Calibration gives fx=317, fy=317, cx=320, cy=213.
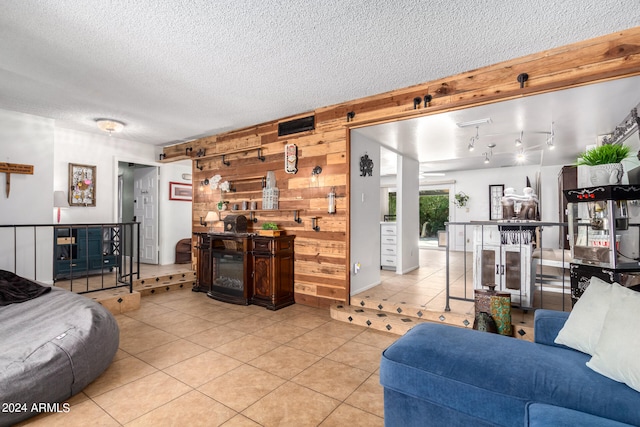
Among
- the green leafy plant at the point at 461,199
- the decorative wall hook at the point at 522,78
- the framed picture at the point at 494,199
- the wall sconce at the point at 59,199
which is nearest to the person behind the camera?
the decorative wall hook at the point at 522,78

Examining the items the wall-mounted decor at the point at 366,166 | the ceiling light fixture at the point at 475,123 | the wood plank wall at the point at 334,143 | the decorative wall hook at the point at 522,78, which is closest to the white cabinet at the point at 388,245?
the wall-mounted decor at the point at 366,166

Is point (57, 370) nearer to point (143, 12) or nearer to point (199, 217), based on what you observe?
point (143, 12)

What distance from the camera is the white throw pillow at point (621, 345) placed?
1.34 meters

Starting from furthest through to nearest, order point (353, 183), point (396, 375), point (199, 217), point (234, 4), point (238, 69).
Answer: point (199, 217) → point (353, 183) → point (238, 69) → point (234, 4) → point (396, 375)

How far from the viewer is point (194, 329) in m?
3.55

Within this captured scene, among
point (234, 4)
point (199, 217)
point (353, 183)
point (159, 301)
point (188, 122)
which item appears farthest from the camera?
point (199, 217)

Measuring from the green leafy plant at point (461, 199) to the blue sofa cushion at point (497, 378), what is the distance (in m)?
7.97

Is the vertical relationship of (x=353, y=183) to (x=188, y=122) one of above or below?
below

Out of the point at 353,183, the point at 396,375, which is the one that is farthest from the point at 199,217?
the point at 396,375

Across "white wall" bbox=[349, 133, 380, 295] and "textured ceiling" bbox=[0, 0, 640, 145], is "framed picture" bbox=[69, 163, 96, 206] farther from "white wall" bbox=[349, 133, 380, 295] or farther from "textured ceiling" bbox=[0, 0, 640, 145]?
"white wall" bbox=[349, 133, 380, 295]

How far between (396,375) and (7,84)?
5.00 metres

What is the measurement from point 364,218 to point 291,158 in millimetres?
1368

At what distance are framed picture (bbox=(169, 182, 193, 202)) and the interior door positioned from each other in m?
0.33

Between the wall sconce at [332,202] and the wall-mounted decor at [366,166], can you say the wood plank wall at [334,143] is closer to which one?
the wall sconce at [332,202]
